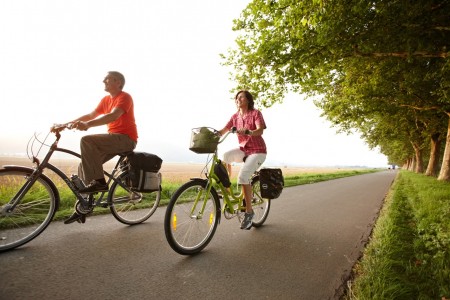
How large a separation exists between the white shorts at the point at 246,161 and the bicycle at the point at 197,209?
0.38 meters

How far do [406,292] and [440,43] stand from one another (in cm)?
990

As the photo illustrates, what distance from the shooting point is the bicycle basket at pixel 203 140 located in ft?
12.2

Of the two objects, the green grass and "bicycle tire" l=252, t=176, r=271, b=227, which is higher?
"bicycle tire" l=252, t=176, r=271, b=227

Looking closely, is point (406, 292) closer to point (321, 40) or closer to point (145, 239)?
point (145, 239)

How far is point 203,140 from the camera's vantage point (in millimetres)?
3738

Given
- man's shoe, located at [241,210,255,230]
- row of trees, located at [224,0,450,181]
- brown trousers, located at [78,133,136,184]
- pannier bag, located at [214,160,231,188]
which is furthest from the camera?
row of trees, located at [224,0,450,181]

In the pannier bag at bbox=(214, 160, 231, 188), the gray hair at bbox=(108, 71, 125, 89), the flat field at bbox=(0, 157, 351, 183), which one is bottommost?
the flat field at bbox=(0, 157, 351, 183)

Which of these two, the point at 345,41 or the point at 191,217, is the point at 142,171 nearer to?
the point at 191,217

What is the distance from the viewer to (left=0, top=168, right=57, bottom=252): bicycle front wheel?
11.1ft

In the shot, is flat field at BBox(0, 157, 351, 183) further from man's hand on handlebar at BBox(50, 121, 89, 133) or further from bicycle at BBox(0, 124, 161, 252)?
man's hand on handlebar at BBox(50, 121, 89, 133)

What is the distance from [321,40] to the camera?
24.4ft

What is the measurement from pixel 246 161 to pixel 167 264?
2.13 m

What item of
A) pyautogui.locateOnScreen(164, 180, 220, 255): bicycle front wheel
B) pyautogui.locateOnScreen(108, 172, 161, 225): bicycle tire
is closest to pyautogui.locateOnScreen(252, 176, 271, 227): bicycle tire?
pyautogui.locateOnScreen(164, 180, 220, 255): bicycle front wheel

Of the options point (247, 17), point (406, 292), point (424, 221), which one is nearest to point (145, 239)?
point (406, 292)
